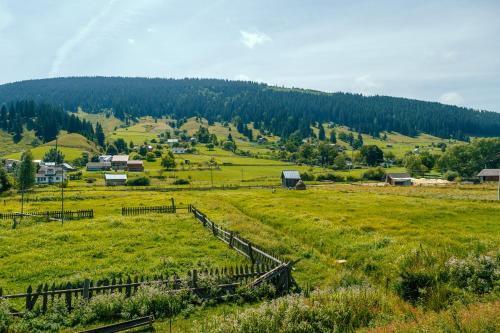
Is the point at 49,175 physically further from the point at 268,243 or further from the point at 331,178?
the point at 268,243

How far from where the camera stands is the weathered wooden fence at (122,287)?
1598 centimetres

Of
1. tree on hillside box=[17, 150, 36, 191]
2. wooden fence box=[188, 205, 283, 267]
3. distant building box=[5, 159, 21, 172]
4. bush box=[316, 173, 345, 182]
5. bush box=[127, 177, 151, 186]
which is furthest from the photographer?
distant building box=[5, 159, 21, 172]

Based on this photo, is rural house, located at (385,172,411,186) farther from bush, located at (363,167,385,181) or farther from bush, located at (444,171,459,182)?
bush, located at (444,171,459,182)

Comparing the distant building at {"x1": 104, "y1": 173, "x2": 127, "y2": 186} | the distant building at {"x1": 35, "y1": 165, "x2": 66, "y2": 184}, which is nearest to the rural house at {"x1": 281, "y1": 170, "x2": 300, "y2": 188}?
the distant building at {"x1": 104, "y1": 173, "x2": 127, "y2": 186}

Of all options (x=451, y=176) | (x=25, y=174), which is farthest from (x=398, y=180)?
(x=25, y=174)

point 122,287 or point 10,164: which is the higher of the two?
point 10,164

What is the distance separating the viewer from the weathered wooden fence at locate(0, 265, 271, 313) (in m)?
16.0

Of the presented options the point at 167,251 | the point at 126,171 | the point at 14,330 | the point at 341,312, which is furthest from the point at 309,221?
the point at 126,171

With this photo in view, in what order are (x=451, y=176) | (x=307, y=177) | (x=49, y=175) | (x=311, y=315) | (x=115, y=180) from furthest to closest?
(x=451, y=176) < (x=49, y=175) < (x=307, y=177) < (x=115, y=180) < (x=311, y=315)

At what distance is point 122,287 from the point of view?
1711 centimetres

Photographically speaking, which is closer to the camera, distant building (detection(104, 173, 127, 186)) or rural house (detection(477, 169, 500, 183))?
distant building (detection(104, 173, 127, 186))

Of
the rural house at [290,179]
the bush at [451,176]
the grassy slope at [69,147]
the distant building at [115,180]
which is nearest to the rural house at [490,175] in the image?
the bush at [451,176]

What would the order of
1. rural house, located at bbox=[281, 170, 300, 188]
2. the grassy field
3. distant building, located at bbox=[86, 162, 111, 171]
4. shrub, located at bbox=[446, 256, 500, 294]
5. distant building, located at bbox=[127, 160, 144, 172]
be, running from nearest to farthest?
shrub, located at bbox=[446, 256, 500, 294]
the grassy field
rural house, located at bbox=[281, 170, 300, 188]
distant building, located at bbox=[127, 160, 144, 172]
distant building, located at bbox=[86, 162, 111, 171]

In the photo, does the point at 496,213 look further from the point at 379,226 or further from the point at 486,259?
the point at 486,259
